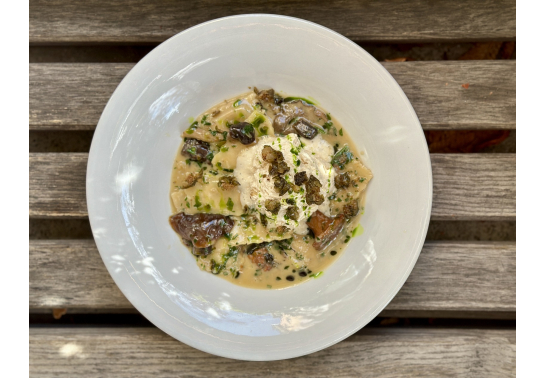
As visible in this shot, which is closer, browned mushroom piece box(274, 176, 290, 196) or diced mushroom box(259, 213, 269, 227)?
browned mushroom piece box(274, 176, 290, 196)

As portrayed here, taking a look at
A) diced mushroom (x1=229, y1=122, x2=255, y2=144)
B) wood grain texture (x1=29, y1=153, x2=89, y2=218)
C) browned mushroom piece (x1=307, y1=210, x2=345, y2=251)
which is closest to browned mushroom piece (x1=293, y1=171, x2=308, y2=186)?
browned mushroom piece (x1=307, y1=210, x2=345, y2=251)

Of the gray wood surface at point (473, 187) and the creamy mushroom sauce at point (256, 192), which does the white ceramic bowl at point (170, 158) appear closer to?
the creamy mushroom sauce at point (256, 192)

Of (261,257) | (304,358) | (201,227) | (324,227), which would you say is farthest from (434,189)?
(201,227)

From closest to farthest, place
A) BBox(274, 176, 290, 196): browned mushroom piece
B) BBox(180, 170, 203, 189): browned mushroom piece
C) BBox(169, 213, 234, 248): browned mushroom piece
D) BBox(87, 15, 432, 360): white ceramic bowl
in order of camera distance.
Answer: BBox(87, 15, 432, 360): white ceramic bowl
BBox(274, 176, 290, 196): browned mushroom piece
BBox(169, 213, 234, 248): browned mushroom piece
BBox(180, 170, 203, 189): browned mushroom piece

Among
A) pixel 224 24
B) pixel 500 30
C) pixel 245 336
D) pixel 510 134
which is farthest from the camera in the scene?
pixel 510 134

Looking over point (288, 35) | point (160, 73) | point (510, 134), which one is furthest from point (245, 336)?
point (510, 134)

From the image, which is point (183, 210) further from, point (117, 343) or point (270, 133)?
point (117, 343)

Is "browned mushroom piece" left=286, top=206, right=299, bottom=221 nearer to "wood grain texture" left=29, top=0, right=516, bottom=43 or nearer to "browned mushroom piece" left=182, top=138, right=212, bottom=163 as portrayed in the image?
"browned mushroom piece" left=182, top=138, right=212, bottom=163
